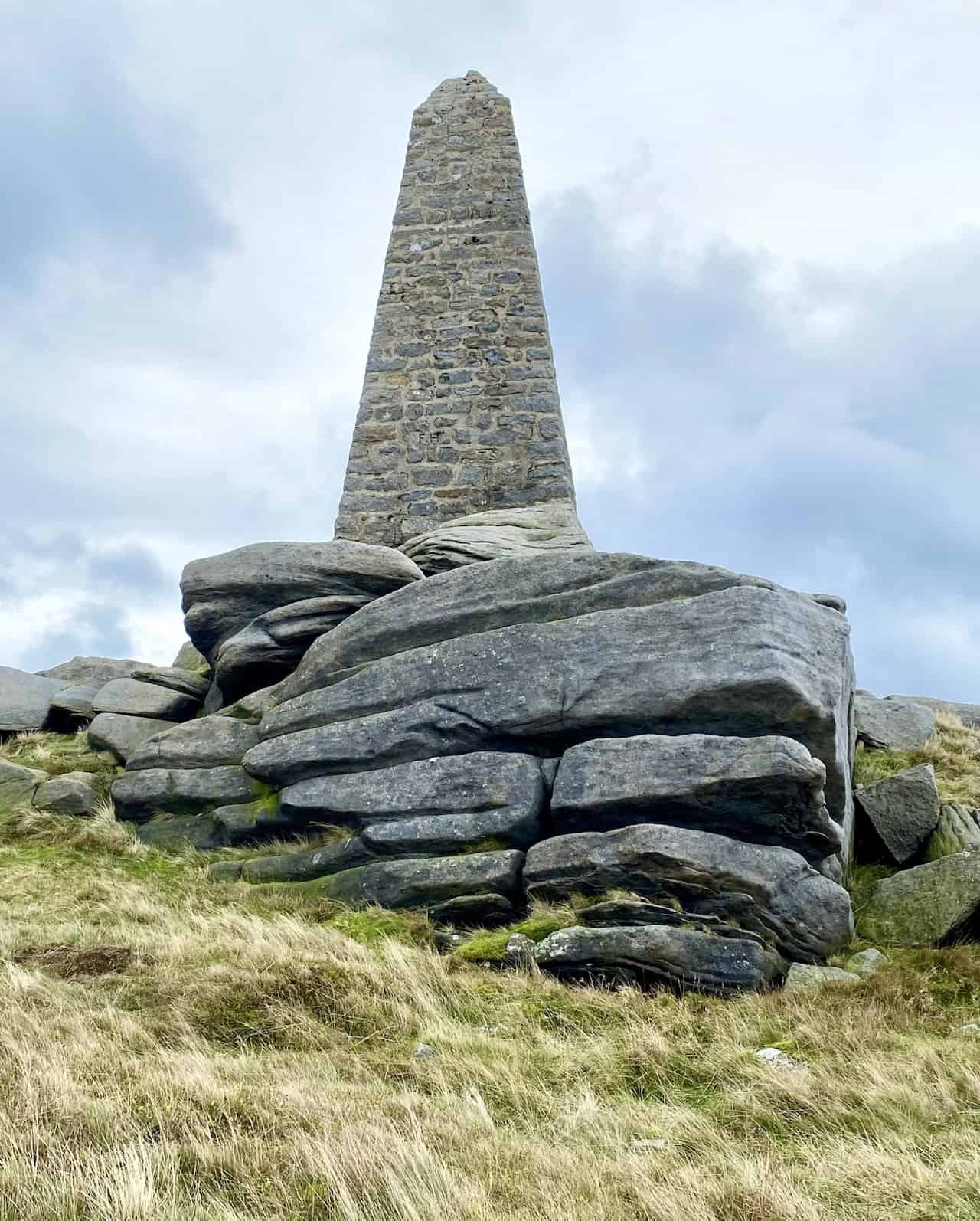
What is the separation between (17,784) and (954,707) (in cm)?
1939

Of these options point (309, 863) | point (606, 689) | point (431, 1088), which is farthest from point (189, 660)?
point (431, 1088)

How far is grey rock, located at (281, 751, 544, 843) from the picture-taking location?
12.0 metres

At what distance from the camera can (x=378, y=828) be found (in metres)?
12.4

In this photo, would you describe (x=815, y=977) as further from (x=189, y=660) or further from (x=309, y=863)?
(x=189, y=660)

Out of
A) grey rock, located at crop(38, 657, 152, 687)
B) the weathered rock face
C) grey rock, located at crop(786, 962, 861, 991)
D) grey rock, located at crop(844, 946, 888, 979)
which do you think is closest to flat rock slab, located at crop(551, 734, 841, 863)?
grey rock, located at crop(844, 946, 888, 979)

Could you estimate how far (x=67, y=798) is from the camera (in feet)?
52.0

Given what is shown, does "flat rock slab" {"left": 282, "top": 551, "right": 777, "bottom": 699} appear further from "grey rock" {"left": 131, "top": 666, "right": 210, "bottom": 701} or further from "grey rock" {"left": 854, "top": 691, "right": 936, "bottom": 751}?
"grey rock" {"left": 854, "top": 691, "right": 936, "bottom": 751}

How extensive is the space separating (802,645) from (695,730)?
1.65 metres

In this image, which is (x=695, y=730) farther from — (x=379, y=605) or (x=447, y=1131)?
(x=447, y=1131)

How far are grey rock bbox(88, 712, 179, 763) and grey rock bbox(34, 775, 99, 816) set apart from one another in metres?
1.13

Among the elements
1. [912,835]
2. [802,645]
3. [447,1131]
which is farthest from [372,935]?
[912,835]

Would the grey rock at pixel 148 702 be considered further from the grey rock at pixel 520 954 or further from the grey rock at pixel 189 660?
the grey rock at pixel 520 954

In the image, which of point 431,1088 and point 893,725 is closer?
point 431,1088

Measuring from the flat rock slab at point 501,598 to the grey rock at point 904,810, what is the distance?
10.1 feet
